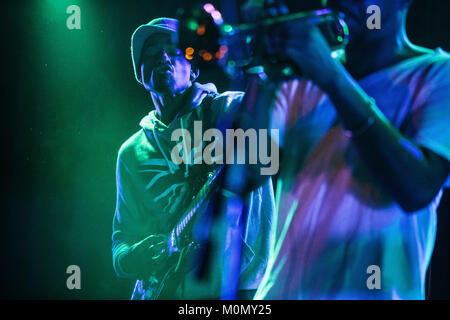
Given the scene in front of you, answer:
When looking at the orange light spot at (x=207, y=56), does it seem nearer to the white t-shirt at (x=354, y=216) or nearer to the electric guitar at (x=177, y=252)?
the white t-shirt at (x=354, y=216)

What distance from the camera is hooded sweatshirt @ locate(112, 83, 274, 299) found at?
1309 millimetres

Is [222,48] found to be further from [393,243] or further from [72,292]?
[72,292]

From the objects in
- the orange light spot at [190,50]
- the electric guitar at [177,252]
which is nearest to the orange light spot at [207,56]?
the orange light spot at [190,50]

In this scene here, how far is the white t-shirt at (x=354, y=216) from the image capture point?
77cm

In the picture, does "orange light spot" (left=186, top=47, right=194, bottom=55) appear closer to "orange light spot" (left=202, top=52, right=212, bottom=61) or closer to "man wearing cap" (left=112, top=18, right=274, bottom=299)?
"orange light spot" (left=202, top=52, right=212, bottom=61)

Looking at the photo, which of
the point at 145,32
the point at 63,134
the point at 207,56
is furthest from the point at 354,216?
the point at 63,134

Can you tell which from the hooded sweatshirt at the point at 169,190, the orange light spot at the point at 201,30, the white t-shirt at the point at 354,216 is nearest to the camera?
the white t-shirt at the point at 354,216

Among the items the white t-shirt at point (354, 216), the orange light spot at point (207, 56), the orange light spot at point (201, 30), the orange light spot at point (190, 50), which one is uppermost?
the orange light spot at point (201, 30)

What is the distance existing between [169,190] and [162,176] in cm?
6

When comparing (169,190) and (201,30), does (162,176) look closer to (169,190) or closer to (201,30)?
(169,190)

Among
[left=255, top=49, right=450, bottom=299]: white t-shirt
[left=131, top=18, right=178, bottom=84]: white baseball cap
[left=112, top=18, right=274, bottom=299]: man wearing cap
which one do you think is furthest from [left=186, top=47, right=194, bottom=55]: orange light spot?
[left=131, top=18, right=178, bottom=84]: white baseball cap

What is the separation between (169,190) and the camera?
1405 millimetres

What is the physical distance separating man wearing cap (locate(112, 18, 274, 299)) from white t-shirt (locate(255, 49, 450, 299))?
1.63ft

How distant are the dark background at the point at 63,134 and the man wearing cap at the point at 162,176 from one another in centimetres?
6
